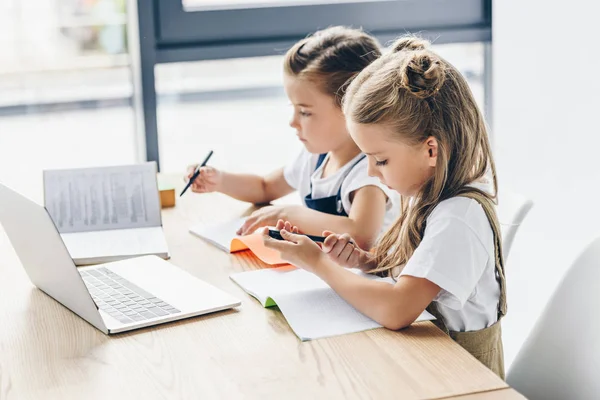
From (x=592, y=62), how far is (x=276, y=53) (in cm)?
99

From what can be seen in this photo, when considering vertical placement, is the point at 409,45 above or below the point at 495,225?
above

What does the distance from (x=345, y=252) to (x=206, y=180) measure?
2.05ft

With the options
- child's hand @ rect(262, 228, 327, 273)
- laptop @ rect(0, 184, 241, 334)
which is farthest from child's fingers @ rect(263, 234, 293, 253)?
laptop @ rect(0, 184, 241, 334)

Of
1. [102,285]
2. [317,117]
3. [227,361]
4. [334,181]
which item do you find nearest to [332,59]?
[317,117]

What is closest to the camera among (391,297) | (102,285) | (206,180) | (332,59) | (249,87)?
(391,297)

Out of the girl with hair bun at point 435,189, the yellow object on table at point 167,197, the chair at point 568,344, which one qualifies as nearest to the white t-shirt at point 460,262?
the girl with hair bun at point 435,189

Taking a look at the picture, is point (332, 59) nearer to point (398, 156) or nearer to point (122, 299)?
point (398, 156)

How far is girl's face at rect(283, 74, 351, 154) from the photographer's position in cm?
179

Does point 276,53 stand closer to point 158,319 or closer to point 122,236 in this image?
point 122,236

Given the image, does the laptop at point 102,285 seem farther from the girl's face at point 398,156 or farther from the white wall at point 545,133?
the white wall at point 545,133

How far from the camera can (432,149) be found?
1326mm

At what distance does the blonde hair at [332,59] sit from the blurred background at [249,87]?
0.90 metres

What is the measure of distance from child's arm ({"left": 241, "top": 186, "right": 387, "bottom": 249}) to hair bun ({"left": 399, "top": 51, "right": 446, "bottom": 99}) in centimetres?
41

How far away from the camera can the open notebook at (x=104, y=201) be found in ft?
5.96
